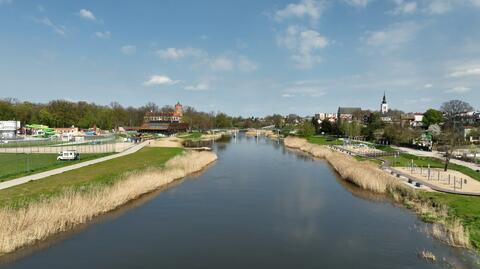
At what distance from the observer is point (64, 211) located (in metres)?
22.1

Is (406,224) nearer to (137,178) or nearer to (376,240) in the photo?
(376,240)

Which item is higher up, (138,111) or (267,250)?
(138,111)

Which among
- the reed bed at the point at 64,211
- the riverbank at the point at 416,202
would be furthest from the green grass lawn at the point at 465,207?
the reed bed at the point at 64,211

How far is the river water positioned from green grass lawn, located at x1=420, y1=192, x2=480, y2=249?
2085 millimetres

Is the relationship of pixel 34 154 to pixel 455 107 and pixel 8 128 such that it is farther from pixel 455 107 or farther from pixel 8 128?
pixel 455 107

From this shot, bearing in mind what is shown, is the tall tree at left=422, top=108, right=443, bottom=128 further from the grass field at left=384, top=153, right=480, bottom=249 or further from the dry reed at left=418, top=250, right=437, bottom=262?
the dry reed at left=418, top=250, right=437, bottom=262

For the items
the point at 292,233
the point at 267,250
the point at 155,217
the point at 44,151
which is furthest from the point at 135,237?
the point at 44,151

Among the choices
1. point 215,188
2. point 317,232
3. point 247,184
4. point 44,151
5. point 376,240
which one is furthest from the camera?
point 44,151

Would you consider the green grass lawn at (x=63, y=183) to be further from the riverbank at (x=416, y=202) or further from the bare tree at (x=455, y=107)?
the bare tree at (x=455, y=107)

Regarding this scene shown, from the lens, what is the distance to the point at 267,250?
63.2 feet

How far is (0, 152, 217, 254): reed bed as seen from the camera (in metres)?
18.3

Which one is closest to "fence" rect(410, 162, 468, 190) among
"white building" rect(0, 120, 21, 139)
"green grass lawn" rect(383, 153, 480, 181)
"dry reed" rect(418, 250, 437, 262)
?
"green grass lawn" rect(383, 153, 480, 181)

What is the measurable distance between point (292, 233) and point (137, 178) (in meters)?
16.8

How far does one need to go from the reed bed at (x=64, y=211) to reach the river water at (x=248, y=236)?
0.62 m
